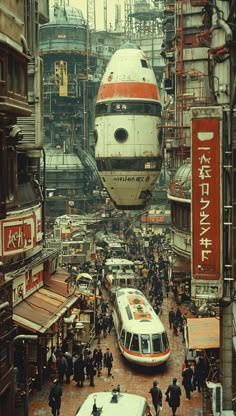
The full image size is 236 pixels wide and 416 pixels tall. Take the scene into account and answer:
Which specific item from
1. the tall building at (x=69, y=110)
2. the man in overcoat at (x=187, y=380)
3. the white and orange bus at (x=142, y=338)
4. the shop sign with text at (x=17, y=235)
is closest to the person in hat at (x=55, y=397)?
the shop sign with text at (x=17, y=235)

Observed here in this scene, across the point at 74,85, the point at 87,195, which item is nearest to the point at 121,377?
the point at 87,195

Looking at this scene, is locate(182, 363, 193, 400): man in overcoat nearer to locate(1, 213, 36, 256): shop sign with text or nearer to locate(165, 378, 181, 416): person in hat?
locate(165, 378, 181, 416): person in hat

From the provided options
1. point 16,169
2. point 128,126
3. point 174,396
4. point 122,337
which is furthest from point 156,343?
point 16,169

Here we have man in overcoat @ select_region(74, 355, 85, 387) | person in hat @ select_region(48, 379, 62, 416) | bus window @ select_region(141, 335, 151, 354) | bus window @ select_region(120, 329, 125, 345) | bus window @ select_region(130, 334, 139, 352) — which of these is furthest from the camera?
bus window @ select_region(120, 329, 125, 345)

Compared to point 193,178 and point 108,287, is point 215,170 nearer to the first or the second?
point 193,178

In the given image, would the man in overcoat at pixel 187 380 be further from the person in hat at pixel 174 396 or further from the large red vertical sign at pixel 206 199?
the large red vertical sign at pixel 206 199

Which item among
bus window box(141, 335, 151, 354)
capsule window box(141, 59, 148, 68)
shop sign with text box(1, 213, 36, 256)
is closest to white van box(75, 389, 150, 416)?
shop sign with text box(1, 213, 36, 256)
